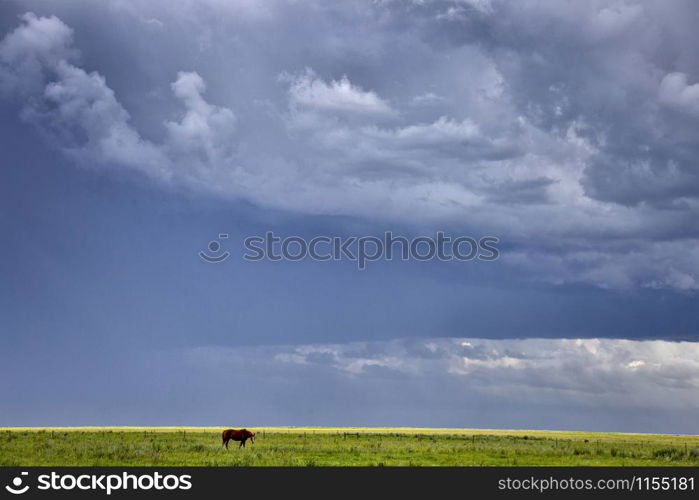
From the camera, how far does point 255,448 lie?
48.3 metres
